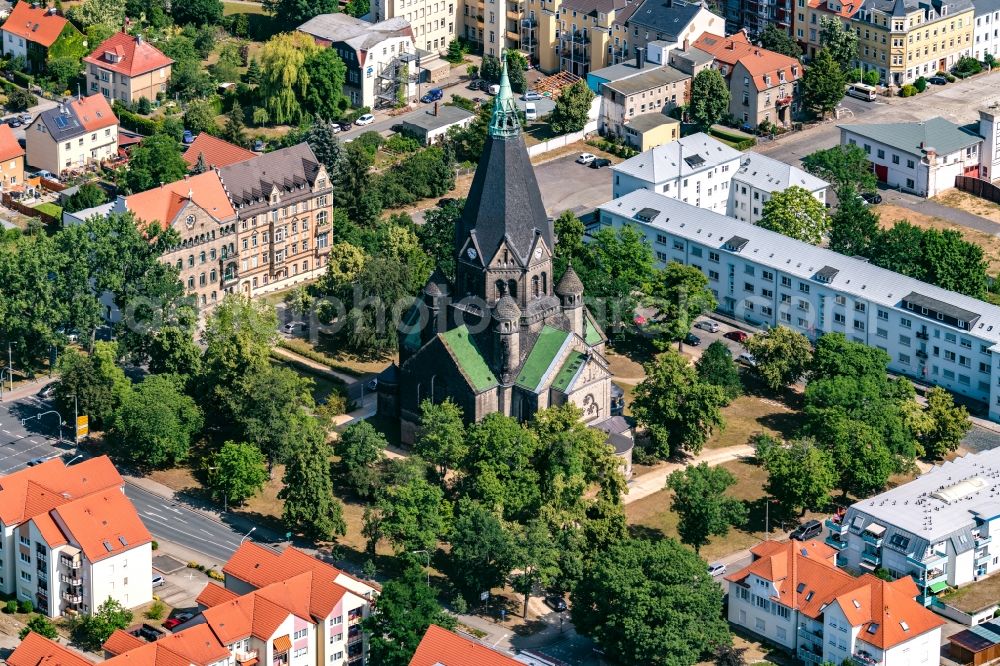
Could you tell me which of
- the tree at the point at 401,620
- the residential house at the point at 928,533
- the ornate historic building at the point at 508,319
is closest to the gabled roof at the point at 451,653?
the tree at the point at 401,620

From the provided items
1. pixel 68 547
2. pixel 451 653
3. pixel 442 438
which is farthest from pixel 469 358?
pixel 451 653

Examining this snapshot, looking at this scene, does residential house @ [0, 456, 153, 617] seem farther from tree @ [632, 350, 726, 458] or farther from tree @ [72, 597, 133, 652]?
tree @ [632, 350, 726, 458]

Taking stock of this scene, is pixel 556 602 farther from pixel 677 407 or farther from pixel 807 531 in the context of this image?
pixel 677 407

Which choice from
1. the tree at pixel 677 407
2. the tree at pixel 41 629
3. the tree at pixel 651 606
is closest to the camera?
the tree at pixel 651 606

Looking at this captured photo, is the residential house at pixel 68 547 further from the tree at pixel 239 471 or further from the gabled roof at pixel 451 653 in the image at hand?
the gabled roof at pixel 451 653

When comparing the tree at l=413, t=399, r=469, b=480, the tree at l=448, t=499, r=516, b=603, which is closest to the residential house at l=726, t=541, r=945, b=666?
the tree at l=448, t=499, r=516, b=603

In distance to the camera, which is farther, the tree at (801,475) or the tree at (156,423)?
the tree at (156,423)
